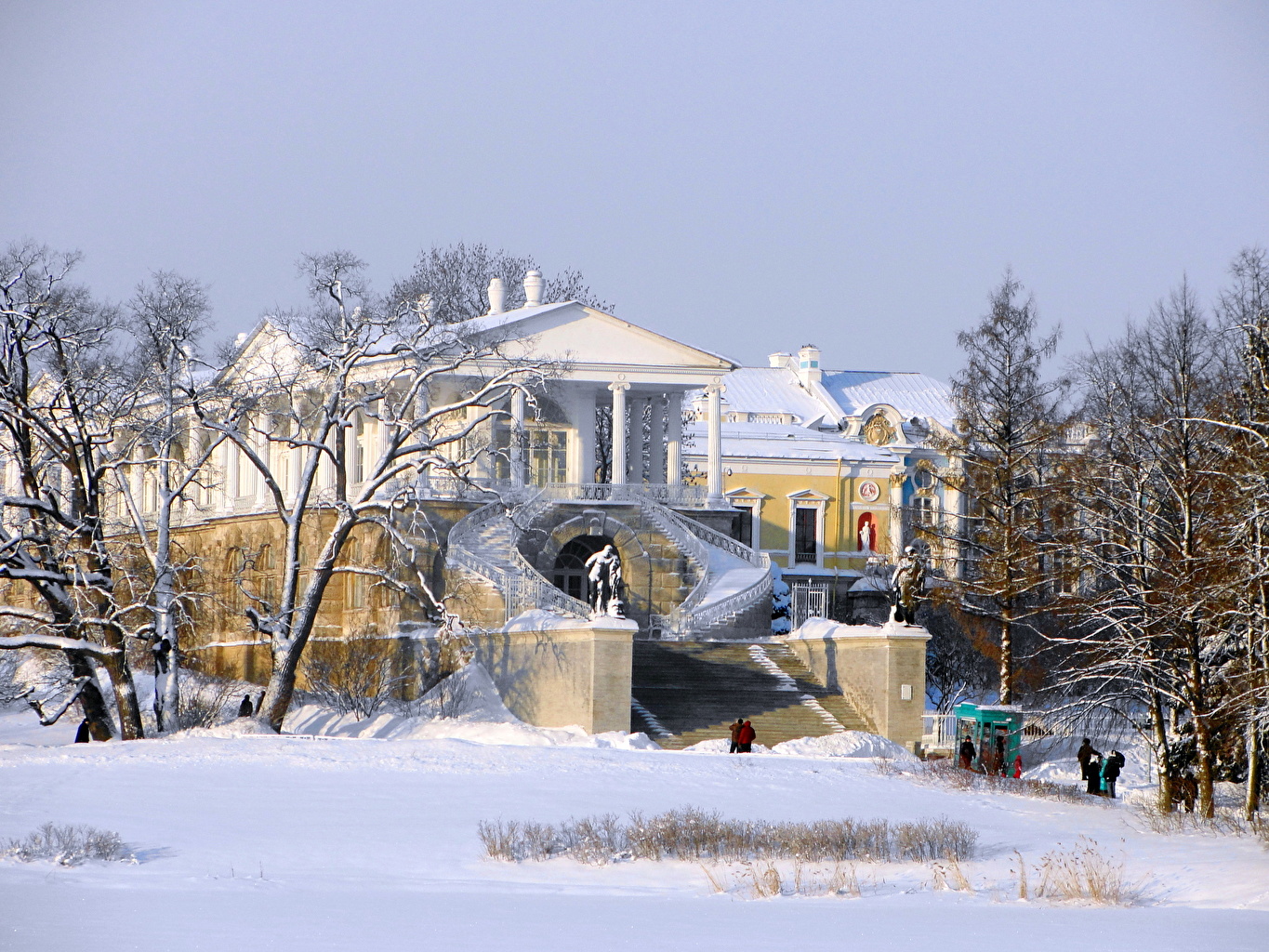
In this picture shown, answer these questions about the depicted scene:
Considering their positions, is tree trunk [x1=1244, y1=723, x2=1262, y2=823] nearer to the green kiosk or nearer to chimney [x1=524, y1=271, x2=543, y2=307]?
the green kiosk

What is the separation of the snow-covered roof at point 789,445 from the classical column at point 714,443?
15.8m

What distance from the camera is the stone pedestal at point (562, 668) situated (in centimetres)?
3516

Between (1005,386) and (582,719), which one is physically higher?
(1005,386)

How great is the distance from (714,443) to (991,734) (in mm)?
14986

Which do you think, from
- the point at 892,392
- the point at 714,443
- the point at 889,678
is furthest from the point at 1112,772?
the point at 892,392

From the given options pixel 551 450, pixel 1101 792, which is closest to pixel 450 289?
pixel 551 450

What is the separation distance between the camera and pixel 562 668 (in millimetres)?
36438

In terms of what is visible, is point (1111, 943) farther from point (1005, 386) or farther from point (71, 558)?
point (1005, 386)

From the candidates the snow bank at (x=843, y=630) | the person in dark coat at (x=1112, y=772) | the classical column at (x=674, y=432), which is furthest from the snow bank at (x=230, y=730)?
the classical column at (x=674, y=432)

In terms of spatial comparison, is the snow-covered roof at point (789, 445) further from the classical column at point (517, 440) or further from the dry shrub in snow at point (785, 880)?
the dry shrub in snow at point (785, 880)

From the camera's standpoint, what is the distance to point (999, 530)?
4088 cm

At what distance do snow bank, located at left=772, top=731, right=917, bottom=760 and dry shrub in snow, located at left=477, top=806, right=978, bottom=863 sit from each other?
34.9ft

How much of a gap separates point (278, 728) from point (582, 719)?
5525 mm

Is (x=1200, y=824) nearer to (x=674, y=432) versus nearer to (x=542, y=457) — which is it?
(x=542, y=457)
